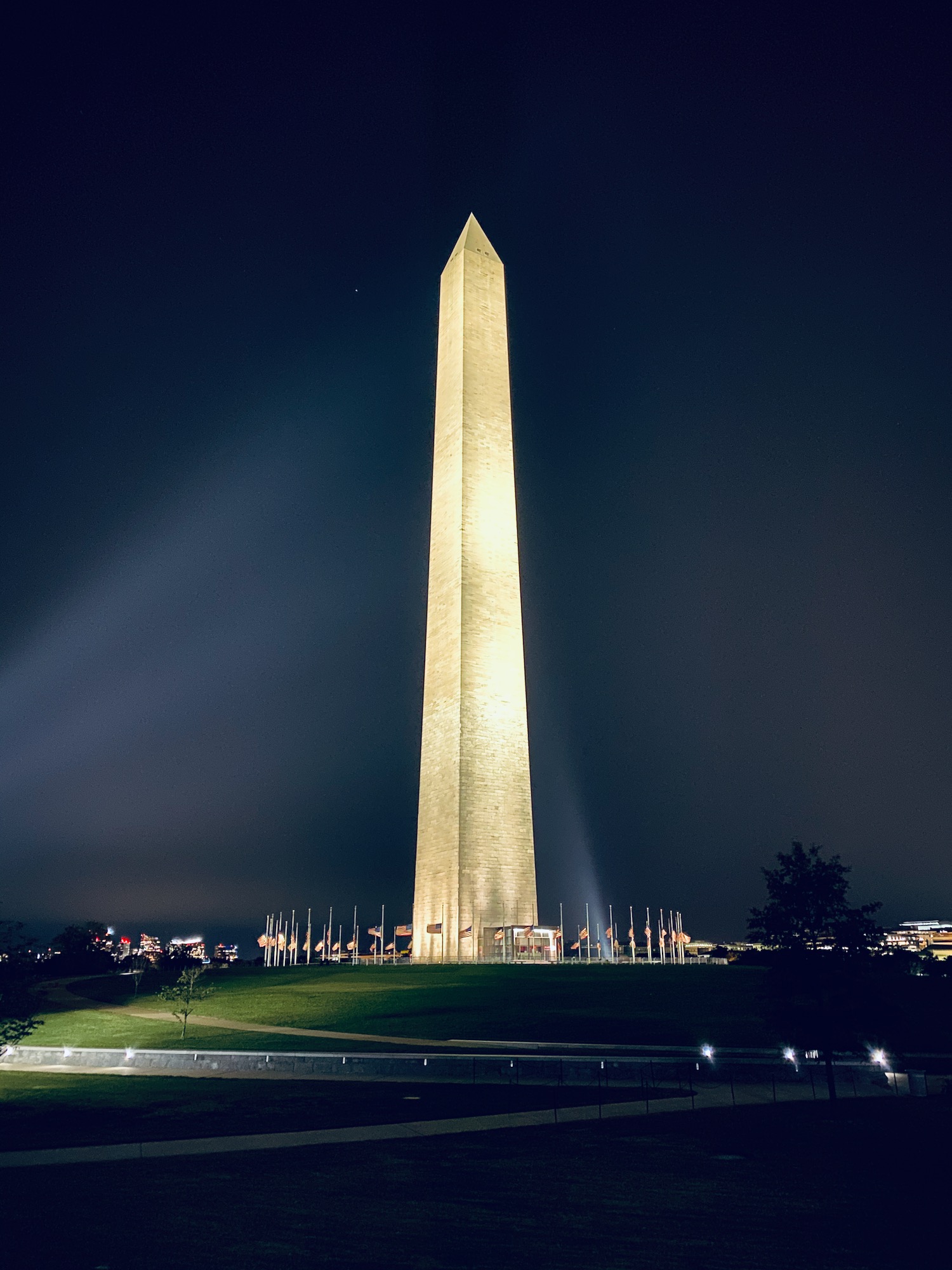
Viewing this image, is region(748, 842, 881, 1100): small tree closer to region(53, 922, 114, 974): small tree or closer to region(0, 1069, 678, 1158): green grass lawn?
region(0, 1069, 678, 1158): green grass lawn

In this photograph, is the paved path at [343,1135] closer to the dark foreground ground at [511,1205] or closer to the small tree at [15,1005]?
the dark foreground ground at [511,1205]

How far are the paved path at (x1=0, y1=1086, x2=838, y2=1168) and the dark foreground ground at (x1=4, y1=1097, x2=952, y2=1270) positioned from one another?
1.80ft

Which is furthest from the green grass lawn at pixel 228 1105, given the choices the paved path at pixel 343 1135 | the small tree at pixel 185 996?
the small tree at pixel 185 996

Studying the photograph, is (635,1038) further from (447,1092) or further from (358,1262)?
(358,1262)

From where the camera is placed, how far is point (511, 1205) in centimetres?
1106

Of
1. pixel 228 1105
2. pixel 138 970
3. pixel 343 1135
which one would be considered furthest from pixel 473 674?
pixel 343 1135

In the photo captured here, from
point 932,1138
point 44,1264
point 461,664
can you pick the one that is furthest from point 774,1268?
point 461,664

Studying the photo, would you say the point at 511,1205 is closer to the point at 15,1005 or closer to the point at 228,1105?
the point at 228,1105

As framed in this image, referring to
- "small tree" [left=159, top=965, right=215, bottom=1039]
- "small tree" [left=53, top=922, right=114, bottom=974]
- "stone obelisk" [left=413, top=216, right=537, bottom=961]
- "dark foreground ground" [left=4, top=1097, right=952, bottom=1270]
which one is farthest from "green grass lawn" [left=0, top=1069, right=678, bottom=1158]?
"small tree" [left=53, top=922, right=114, bottom=974]

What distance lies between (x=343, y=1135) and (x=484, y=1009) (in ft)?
64.2

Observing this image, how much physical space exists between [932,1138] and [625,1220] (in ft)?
25.4

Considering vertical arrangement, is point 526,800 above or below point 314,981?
above

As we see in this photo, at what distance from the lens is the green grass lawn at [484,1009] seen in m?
28.8

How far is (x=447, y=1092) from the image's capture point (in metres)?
19.3
